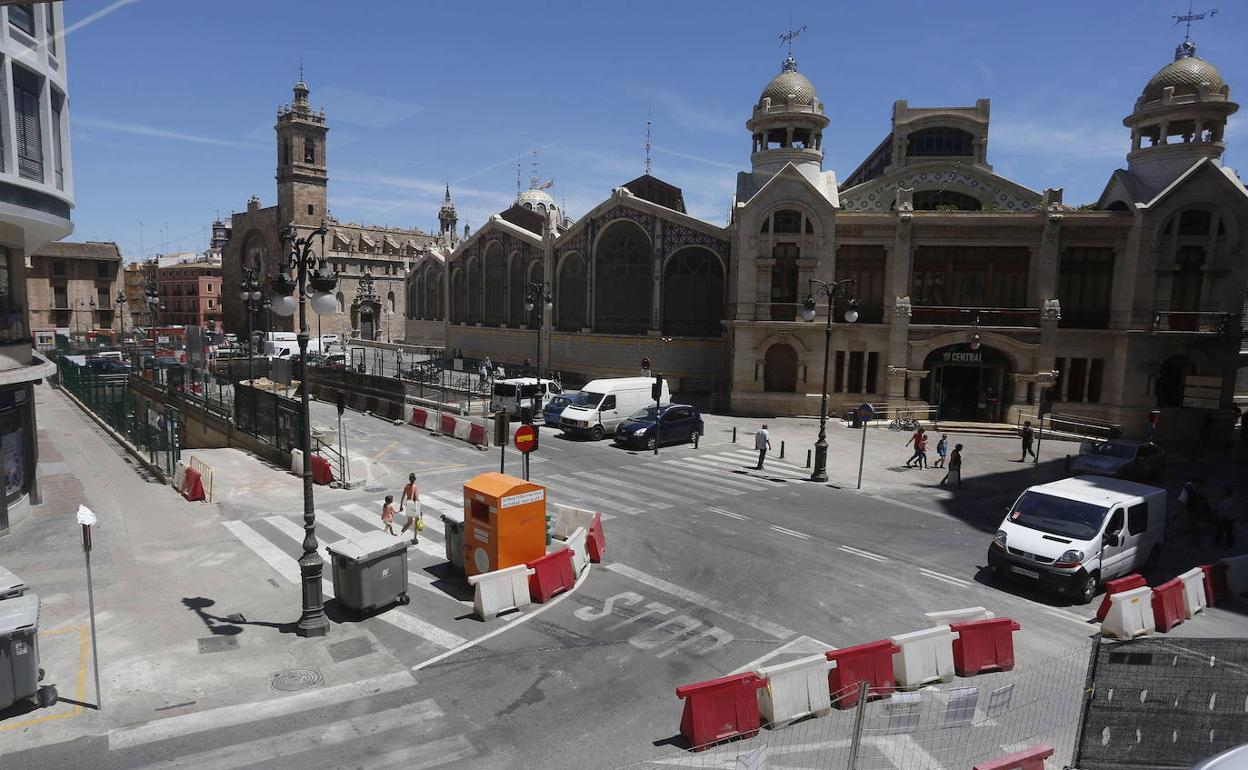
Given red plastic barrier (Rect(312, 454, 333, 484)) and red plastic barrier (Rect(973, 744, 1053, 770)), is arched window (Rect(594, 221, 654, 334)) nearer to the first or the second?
red plastic barrier (Rect(312, 454, 333, 484))

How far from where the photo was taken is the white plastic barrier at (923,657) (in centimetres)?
936

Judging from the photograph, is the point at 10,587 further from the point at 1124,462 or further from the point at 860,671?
the point at 1124,462

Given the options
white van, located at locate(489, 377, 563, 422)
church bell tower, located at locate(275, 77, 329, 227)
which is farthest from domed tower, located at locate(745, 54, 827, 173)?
church bell tower, located at locate(275, 77, 329, 227)

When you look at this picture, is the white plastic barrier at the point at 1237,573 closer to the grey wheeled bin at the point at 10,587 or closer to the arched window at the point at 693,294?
the grey wheeled bin at the point at 10,587

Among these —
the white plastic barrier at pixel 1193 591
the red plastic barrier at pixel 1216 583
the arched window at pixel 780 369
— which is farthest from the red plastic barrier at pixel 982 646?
the arched window at pixel 780 369

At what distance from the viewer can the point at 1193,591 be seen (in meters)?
12.1

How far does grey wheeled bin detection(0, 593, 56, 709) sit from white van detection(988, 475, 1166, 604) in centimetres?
1450

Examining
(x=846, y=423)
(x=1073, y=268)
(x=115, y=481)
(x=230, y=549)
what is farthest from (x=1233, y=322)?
(x=115, y=481)

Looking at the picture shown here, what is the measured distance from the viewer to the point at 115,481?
20.6 metres

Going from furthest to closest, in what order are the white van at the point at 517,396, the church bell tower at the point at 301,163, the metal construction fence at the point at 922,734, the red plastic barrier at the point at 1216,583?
the church bell tower at the point at 301,163 → the white van at the point at 517,396 → the red plastic barrier at the point at 1216,583 → the metal construction fence at the point at 922,734

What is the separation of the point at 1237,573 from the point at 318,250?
262 feet

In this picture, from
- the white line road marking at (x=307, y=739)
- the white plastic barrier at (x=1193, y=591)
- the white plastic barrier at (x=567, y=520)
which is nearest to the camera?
the white line road marking at (x=307, y=739)

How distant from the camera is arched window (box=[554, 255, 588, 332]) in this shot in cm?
4594

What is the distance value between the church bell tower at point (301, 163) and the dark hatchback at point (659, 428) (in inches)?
2467
